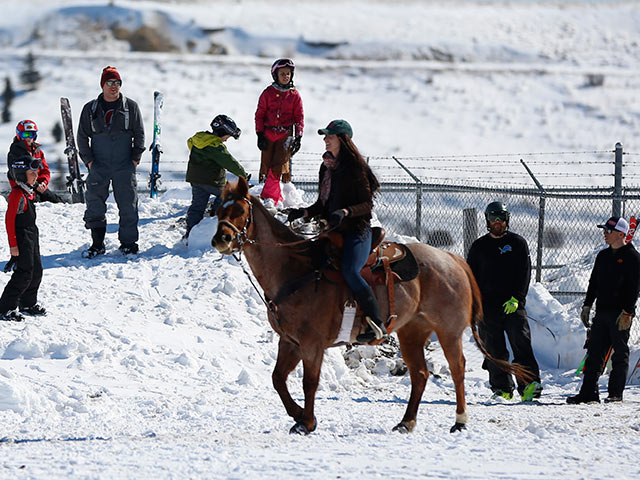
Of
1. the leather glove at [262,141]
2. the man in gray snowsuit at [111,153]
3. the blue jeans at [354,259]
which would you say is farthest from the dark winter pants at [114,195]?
the blue jeans at [354,259]

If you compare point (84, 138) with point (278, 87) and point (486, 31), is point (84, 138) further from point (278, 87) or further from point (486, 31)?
point (486, 31)

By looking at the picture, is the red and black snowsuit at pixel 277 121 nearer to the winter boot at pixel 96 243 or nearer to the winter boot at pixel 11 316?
the winter boot at pixel 96 243

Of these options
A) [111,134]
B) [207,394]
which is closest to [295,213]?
[207,394]

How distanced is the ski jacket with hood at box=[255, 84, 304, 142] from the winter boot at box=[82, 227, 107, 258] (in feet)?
8.84

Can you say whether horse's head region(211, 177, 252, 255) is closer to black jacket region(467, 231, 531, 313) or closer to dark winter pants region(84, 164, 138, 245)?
black jacket region(467, 231, 531, 313)

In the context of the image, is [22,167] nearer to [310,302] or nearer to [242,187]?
[242,187]

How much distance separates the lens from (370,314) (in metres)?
7.36

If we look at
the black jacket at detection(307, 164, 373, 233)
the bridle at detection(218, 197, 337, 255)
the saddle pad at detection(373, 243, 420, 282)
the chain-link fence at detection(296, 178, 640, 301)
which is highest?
the black jacket at detection(307, 164, 373, 233)

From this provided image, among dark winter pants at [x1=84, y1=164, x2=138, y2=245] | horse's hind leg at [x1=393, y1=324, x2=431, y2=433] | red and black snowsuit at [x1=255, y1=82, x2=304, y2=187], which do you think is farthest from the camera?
red and black snowsuit at [x1=255, y1=82, x2=304, y2=187]

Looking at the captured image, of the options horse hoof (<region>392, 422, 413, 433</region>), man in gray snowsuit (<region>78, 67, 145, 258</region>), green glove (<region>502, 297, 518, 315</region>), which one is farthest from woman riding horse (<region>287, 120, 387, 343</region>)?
man in gray snowsuit (<region>78, 67, 145, 258</region>)

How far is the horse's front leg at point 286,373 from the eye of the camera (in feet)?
24.1

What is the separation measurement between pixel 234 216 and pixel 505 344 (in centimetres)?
439

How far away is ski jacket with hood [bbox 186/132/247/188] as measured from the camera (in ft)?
42.6

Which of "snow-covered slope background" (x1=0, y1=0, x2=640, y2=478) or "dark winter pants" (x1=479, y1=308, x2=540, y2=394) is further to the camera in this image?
"dark winter pants" (x1=479, y1=308, x2=540, y2=394)
